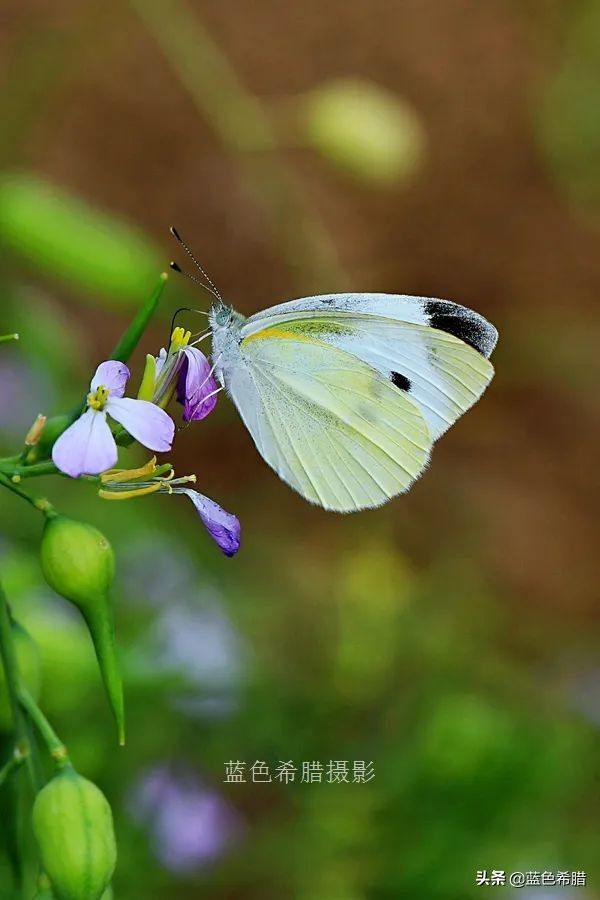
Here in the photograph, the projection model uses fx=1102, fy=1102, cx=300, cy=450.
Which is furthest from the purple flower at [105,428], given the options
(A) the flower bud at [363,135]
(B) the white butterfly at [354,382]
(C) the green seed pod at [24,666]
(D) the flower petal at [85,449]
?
(A) the flower bud at [363,135]

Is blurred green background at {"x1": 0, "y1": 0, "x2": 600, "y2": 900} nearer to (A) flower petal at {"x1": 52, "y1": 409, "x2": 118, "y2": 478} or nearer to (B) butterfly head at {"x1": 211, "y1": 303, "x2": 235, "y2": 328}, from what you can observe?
(B) butterfly head at {"x1": 211, "y1": 303, "x2": 235, "y2": 328}

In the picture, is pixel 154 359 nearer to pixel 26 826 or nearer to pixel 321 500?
pixel 321 500

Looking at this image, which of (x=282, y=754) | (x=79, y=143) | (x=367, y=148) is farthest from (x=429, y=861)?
(x=79, y=143)

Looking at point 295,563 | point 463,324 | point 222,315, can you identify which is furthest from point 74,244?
point 295,563

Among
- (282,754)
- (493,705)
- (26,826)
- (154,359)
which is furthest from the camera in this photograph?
(493,705)

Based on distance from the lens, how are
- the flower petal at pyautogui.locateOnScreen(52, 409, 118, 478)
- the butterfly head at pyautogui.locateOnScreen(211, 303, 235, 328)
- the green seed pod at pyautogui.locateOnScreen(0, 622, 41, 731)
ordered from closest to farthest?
the flower petal at pyautogui.locateOnScreen(52, 409, 118, 478), the green seed pod at pyautogui.locateOnScreen(0, 622, 41, 731), the butterfly head at pyautogui.locateOnScreen(211, 303, 235, 328)

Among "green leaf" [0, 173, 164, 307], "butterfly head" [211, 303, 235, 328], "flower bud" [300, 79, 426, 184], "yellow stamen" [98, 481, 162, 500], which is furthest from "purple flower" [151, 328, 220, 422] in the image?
"flower bud" [300, 79, 426, 184]
